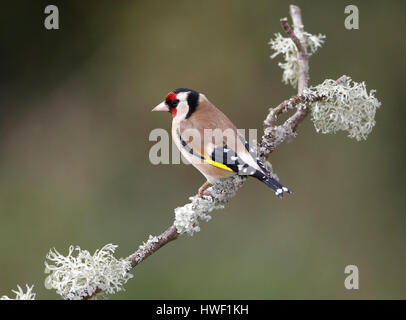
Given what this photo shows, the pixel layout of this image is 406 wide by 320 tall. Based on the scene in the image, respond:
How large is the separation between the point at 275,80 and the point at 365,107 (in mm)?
1761

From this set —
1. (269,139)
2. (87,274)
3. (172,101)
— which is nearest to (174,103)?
(172,101)

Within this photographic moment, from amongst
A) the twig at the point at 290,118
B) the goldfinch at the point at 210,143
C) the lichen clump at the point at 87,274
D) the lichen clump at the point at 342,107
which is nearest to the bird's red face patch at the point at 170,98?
the goldfinch at the point at 210,143

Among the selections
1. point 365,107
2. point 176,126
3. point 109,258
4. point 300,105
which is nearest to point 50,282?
point 109,258

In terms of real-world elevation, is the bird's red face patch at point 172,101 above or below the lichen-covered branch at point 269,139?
above

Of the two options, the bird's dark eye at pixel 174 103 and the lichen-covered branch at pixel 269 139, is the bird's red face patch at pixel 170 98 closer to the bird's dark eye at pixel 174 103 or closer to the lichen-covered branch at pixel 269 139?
the bird's dark eye at pixel 174 103

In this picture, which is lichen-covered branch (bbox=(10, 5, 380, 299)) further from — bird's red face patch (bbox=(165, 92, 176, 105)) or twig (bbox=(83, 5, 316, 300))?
bird's red face patch (bbox=(165, 92, 176, 105))

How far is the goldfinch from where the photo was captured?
5.57 ft

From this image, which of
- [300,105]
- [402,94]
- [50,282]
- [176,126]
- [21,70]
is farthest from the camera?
[21,70]

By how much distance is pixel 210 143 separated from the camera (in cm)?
182

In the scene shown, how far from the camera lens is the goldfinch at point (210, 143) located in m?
1.70

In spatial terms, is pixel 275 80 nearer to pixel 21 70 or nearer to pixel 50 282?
pixel 21 70

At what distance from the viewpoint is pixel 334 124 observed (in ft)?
5.95

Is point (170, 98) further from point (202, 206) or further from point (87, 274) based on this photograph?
point (87, 274)

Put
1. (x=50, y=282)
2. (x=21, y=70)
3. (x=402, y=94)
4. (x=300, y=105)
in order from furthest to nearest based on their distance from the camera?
(x=21, y=70) → (x=402, y=94) → (x=300, y=105) → (x=50, y=282)
